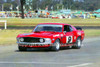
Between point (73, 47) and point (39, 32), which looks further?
point (73, 47)

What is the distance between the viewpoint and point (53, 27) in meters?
15.8

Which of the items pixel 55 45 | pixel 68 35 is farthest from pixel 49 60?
pixel 68 35

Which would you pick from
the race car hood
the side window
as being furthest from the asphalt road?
the side window

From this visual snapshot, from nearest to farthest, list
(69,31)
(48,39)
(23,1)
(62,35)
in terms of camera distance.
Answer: (48,39) → (62,35) → (69,31) → (23,1)

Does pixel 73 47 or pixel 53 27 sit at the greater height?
pixel 53 27

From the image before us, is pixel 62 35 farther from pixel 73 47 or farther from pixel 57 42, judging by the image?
pixel 73 47

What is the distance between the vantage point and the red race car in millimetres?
14438

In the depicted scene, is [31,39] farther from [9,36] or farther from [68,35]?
[9,36]

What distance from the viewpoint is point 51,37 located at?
14414 mm

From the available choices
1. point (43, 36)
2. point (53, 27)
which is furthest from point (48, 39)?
point (53, 27)

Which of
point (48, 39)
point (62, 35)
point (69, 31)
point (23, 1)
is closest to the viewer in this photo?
point (48, 39)

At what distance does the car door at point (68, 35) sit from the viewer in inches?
615

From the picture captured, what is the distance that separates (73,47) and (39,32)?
2443 mm

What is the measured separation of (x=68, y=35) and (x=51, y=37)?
1709 millimetres
